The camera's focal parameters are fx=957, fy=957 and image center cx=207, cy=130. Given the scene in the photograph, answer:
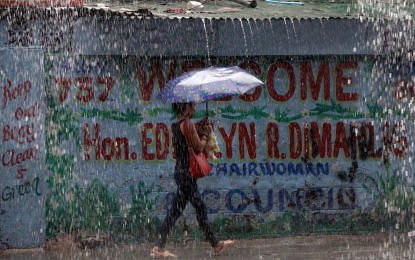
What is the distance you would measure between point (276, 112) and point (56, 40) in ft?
8.68

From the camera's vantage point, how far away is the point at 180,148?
9.61 metres

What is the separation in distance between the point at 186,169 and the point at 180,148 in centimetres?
23

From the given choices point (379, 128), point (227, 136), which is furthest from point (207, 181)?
point (379, 128)

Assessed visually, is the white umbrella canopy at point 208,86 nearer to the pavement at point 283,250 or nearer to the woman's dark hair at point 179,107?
the woman's dark hair at point 179,107

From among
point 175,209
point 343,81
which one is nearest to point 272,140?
point 343,81

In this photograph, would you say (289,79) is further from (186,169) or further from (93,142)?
(93,142)

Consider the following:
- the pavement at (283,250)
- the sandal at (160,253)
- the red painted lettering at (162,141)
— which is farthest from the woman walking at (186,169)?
the red painted lettering at (162,141)

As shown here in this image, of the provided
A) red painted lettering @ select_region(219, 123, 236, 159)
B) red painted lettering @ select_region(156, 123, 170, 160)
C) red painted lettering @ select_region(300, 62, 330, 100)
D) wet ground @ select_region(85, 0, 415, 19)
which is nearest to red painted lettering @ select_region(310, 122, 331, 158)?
red painted lettering @ select_region(300, 62, 330, 100)

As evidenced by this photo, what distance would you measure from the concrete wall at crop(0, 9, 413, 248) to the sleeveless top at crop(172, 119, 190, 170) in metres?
1.38

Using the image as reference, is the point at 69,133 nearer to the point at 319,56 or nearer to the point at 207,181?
the point at 207,181

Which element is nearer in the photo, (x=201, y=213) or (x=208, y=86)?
(x=208, y=86)

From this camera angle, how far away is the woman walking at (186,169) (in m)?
9.58

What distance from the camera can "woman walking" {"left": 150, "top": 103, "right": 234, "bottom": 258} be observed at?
958 cm

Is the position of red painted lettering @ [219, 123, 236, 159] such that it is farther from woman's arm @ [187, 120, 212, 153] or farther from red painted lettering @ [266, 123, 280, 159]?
woman's arm @ [187, 120, 212, 153]
